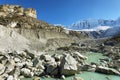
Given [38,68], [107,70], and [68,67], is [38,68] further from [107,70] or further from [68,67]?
[107,70]

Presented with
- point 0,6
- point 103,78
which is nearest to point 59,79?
point 103,78

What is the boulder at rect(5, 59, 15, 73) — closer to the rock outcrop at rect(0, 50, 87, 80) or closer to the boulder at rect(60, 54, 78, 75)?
the rock outcrop at rect(0, 50, 87, 80)

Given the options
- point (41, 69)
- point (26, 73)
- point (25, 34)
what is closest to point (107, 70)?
point (41, 69)

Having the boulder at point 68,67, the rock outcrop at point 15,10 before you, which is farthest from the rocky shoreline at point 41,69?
the rock outcrop at point 15,10

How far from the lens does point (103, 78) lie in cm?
1620

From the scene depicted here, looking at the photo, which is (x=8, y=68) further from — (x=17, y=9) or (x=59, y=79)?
(x=17, y=9)

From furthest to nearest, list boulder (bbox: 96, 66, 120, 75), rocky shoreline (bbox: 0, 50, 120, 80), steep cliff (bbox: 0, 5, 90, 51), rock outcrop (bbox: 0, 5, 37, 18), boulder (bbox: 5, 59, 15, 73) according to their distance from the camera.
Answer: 1. rock outcrop (bbox: 0, 5, 37, 18)
2. steep cliff (bbox: 0, 5, 90, 51)
3. boulder (bbox: 96, 66, 120, 75)
4. rocky shoreline (bbox: 0, 50, 120, 80)
5. boulder (bbox: 5, 59, 15, 73)

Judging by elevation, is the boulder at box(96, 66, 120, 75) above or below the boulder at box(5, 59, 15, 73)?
below

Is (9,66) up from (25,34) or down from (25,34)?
down

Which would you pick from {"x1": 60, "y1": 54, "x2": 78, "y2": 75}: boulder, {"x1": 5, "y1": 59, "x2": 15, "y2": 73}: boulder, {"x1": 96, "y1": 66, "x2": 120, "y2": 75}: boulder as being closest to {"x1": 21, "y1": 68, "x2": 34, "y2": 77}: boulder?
{"x1": 5, "y1": 59, "x2": 15, "y2": 73}: boulder

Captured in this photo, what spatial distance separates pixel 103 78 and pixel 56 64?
3798mm

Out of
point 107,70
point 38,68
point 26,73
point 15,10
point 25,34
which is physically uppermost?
point 15,10

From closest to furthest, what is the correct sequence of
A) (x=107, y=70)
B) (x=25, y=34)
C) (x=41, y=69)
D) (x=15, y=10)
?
(x=41, y=69) → (x=107, y=70) → (x=25, y=34) → (x=15, y=10)

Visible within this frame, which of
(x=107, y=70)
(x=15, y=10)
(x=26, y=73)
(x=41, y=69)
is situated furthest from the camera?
(x=15, y=10)
